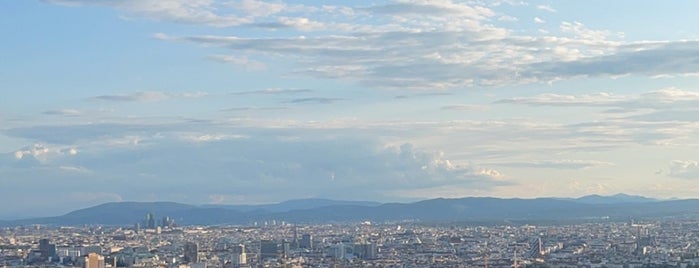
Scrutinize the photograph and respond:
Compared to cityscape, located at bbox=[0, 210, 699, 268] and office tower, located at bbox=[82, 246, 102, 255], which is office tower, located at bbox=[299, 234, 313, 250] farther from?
office tower, located at bbox=[82, 246, 102, 255]

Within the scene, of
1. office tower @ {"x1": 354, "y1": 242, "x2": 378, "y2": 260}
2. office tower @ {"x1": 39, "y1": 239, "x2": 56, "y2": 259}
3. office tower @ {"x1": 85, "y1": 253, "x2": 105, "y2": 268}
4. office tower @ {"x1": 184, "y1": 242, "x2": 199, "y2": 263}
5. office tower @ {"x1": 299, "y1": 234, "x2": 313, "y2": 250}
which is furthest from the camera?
office tower @ {"x1": 299, "y1": 234, "x2": 313, "y2": 250}

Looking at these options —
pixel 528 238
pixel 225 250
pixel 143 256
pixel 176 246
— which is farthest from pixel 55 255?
pixel 528 238

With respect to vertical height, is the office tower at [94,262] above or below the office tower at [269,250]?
below

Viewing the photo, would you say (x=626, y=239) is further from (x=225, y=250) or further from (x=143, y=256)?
(x=143, y=256)

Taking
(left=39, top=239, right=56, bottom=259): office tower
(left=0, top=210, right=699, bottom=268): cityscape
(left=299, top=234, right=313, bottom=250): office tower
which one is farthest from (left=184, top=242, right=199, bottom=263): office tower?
(left=299, top=234, right=313, bottom=250): office tower

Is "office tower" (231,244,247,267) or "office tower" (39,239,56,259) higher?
"office tower" (39,239,56,259)

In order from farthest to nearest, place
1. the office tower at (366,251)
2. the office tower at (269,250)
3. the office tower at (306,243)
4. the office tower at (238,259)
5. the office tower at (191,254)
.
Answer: the office tower at (306,243) < the office tower at (269,250) < the office tower at (366,251) < the office tower at (191,254) < the office tower at (238,259)

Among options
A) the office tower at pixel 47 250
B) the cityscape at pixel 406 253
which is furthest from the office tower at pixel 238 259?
the office tower at pixel 47 250

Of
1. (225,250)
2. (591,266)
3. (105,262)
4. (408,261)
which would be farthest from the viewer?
(225,250)

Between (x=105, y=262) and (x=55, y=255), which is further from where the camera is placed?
(x=55, y=255)

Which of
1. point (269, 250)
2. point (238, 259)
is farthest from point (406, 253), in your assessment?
point (238, 259)

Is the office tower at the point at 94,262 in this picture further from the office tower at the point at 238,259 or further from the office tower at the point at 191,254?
the office tower at the point at 191,254
